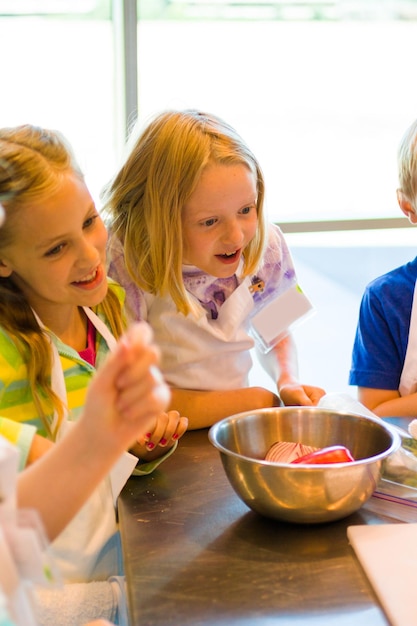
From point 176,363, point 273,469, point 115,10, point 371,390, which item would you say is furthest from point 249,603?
point 115,10

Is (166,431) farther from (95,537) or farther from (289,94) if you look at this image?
(289,94)

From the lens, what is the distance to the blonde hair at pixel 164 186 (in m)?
1.30

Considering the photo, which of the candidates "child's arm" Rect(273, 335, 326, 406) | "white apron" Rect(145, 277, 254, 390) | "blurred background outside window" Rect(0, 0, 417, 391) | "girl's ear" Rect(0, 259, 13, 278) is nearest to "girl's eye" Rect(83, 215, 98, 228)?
"girl's ear" Rect(0, 259, 13, 278)

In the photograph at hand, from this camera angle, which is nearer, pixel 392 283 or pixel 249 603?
pixel 249 603

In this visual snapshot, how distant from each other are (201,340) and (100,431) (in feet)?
2.59

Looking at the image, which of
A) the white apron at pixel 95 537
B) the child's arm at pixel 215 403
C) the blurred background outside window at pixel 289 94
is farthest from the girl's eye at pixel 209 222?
the blurred background outside window at pixel 289 94

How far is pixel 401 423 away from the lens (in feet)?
4.21

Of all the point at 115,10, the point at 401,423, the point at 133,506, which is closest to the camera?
the point at 133,506

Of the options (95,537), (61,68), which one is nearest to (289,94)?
(61,68)

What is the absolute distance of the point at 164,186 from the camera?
1307mm

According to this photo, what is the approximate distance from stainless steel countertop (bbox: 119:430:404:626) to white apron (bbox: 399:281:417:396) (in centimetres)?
57

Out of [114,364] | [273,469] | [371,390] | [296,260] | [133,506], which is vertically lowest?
[296,260]

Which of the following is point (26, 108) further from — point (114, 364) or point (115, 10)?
point (114, 364)

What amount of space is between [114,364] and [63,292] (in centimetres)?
48
